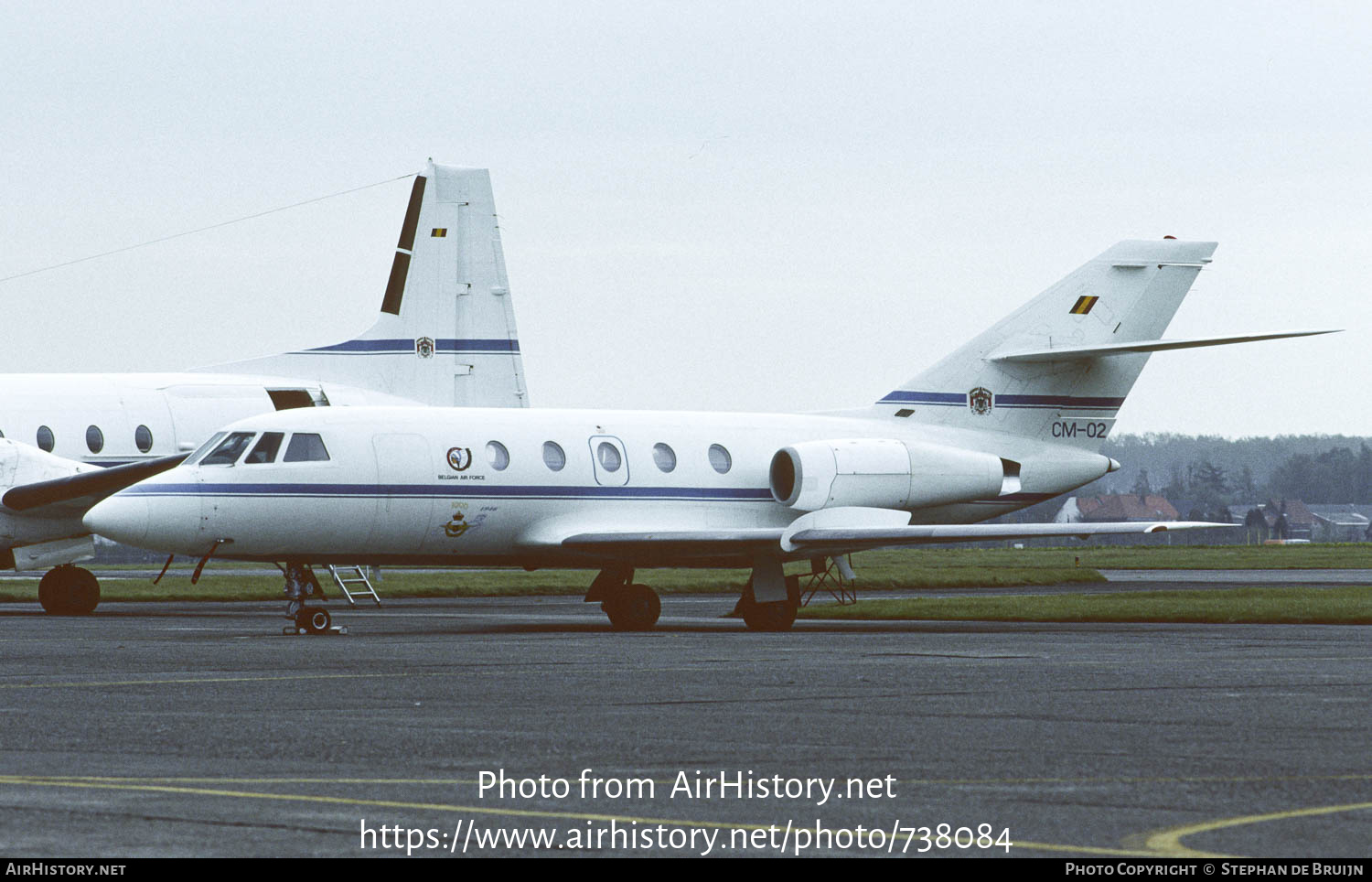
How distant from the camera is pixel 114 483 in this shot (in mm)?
30391

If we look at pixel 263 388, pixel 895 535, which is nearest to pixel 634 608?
pixel 895 535

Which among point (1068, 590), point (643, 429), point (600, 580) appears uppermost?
point (643, 429)

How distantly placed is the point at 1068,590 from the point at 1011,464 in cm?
1653

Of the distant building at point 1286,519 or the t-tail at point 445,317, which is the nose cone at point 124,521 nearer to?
the t-tail at point 445,317

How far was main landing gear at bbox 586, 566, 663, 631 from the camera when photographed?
85.0ft

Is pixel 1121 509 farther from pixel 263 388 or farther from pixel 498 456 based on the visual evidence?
pixel 498 456

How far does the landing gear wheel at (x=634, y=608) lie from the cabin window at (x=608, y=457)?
1714 mm

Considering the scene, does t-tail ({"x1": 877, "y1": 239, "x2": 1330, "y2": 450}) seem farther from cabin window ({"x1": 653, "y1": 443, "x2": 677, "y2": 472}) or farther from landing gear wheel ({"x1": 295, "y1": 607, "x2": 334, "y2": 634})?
landing gear wheel ({"x1": 295, "y1": 607, "x2": 334, "y2": 634})

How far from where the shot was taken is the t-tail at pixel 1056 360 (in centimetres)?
2962

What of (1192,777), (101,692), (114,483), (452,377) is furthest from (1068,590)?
(1192,777)

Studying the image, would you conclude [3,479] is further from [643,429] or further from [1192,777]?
[1192,777]

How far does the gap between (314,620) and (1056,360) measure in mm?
12139

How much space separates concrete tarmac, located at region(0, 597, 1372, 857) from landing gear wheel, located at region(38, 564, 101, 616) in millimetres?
10495

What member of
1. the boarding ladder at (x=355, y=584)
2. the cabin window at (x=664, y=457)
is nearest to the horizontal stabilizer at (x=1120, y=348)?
the cabin window at (x=664, y=457)
